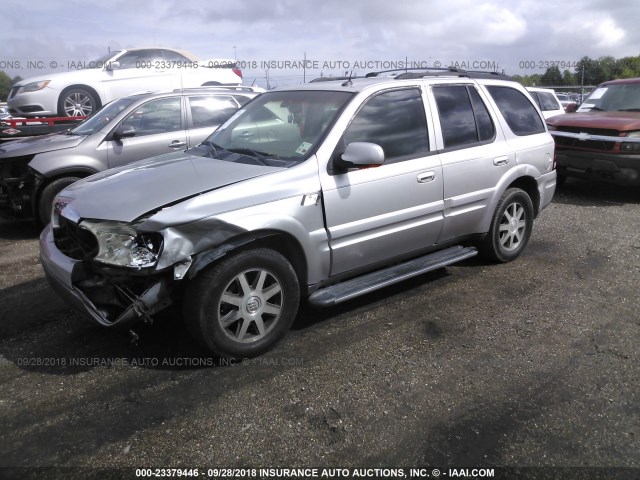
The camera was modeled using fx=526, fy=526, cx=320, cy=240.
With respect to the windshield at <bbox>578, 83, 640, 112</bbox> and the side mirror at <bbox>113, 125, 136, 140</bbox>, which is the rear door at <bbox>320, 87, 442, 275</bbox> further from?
the windshield at <bbox>578, 83, 640, 112</bbox>

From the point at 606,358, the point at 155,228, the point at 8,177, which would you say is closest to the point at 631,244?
the point at 606,358

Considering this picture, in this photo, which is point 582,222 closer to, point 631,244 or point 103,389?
point 631,244

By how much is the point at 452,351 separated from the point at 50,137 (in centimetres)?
615

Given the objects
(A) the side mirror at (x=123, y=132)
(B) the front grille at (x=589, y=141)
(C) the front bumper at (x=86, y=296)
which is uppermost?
(A) the side mirror at (x=123, y=132)

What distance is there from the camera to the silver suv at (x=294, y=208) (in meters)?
3.17

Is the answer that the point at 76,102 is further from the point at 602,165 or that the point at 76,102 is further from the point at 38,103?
the point at 602,165

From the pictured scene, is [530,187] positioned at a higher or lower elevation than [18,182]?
lower

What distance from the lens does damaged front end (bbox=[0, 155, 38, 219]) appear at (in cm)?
635

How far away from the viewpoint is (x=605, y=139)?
8180mm

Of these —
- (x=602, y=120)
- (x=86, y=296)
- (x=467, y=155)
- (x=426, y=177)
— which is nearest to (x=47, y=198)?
(x=86, y=296)

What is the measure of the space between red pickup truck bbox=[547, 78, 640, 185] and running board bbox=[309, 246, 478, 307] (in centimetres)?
470

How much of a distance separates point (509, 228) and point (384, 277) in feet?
6.17

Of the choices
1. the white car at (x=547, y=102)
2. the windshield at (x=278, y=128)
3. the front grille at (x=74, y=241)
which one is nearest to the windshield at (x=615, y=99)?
the white car at (x=547, y=102)

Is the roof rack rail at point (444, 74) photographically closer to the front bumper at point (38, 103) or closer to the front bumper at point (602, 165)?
the front bumper at point (602, 165)
